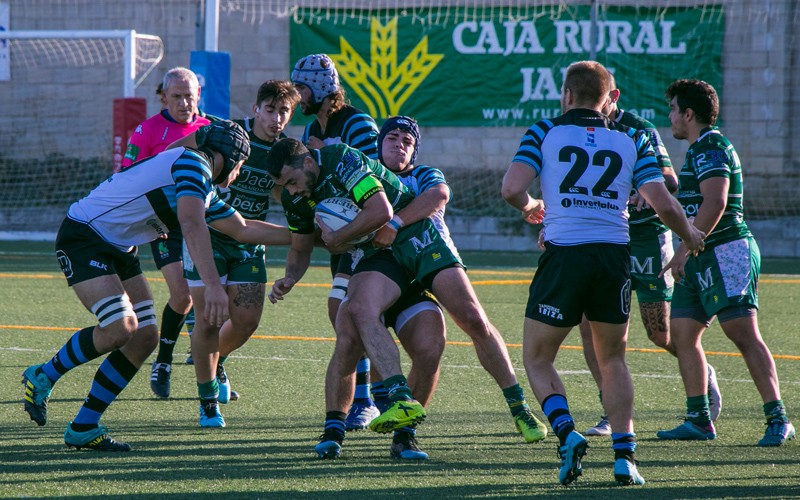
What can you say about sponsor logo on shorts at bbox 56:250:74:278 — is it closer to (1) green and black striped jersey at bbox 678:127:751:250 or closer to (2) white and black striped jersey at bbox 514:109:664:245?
(2) white and black striped jersey at bbox 514:109:664:245

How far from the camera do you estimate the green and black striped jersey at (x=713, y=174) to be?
6.12 m

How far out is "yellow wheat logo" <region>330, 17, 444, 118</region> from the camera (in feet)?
63.2

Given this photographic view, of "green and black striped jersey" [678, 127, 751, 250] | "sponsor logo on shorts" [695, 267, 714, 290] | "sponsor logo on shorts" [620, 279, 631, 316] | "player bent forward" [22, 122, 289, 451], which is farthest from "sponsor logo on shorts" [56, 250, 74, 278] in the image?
"sponsor logo on shorts" [695, 267, 714, 290]

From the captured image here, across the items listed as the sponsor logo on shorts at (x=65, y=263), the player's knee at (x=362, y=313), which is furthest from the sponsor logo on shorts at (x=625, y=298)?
the sponsor logo on shorts at (x=65, y=263)

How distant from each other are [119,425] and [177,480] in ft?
4.85

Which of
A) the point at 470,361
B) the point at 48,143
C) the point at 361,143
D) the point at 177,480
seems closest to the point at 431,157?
the point at 48,143

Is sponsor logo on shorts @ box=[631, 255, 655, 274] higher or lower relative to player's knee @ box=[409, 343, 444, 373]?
higher

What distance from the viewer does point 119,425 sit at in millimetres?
6309

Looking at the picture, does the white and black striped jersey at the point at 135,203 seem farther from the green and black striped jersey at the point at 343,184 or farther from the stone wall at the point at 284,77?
the stone wall at the point at 284,77

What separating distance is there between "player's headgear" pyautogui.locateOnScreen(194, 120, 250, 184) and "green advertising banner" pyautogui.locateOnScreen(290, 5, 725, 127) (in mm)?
13566

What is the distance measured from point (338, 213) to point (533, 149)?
1116 millimetres

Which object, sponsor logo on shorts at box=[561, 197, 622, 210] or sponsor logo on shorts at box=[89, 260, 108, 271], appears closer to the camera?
sponsor logo on shorts at box=[561, 197, 622, 210]

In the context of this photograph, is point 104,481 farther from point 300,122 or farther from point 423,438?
point 300,122

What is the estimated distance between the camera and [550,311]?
511cm
